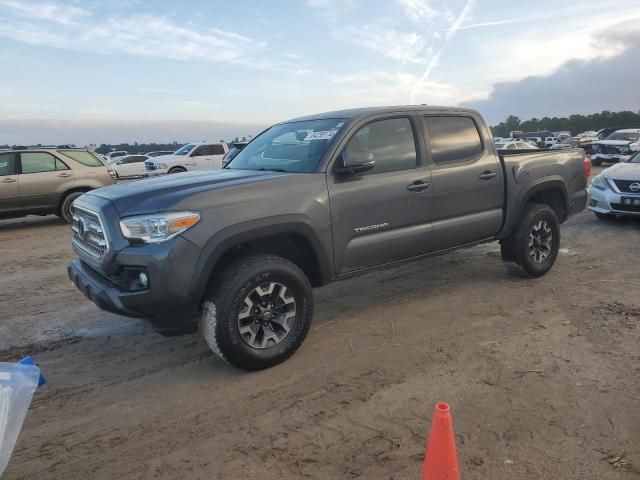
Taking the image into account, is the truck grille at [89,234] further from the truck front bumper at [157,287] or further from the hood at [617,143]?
the hood at [617,143]

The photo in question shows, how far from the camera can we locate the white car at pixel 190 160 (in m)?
19.8

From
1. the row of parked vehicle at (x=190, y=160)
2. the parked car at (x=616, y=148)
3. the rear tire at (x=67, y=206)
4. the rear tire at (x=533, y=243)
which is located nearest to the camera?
the rear tire at (x=533, y=243)

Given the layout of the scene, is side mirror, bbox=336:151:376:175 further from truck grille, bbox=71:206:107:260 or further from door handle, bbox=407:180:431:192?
truck grille, bbox=71:206:107:260

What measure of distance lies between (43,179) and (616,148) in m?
22.8

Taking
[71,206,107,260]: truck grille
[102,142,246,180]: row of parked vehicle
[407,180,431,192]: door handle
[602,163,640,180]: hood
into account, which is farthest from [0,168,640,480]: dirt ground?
[102,142,246,180]: row of parked vehicle

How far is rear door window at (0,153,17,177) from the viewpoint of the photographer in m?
10.5

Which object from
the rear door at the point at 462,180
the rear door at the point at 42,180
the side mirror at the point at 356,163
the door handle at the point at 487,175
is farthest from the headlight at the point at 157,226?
the rear door at the point at 42,180

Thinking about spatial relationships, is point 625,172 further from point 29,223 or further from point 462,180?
point 29,223

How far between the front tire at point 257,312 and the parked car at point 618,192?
7319mm

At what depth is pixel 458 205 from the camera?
4824 millimetres

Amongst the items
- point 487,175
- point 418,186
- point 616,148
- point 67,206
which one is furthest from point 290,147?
point 616,148

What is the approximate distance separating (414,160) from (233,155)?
6.55 feet

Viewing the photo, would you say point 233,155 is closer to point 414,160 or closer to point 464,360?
point 414,160

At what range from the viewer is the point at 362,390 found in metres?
3.33
